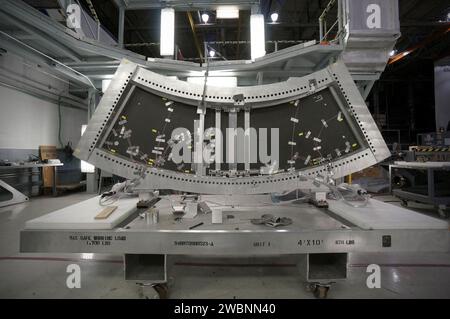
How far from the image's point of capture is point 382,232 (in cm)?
118

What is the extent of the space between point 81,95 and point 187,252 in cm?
752

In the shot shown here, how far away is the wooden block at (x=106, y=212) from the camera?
51.6 inches

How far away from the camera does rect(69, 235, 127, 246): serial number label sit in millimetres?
1186

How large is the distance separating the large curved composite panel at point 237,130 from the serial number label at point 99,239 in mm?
574

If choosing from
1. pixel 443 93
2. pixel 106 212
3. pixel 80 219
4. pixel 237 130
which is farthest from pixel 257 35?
pixel 443 93

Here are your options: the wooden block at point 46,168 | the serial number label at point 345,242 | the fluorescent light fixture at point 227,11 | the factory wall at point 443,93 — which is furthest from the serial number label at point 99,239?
the factory wall at point 443,93

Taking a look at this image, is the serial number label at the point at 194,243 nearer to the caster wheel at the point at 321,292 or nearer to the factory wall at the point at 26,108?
the caster wheel at the point at 321,292

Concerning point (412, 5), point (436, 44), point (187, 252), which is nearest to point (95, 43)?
point (187, 252)

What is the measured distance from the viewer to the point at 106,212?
54.8 inches

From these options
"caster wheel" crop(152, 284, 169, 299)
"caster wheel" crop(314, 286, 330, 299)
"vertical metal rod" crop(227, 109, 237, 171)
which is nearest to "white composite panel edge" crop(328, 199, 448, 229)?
"caster wheel" crop(314, 286, 330, 299)

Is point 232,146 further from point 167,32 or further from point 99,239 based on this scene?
point 167,32

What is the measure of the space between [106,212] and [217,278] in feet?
3.17

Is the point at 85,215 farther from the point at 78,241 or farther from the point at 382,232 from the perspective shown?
the point at 382,232

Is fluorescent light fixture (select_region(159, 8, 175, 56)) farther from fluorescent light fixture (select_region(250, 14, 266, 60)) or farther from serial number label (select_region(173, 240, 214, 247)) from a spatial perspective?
serial number label (select_region(173, 240, 214, 247))
